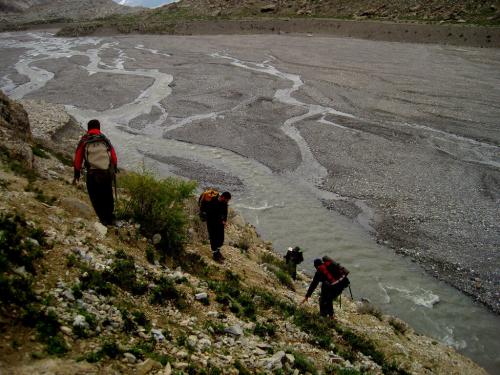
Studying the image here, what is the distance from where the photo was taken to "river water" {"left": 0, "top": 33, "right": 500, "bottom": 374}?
11977 millimetres

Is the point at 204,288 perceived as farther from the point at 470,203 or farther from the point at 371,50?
the point at 371,50

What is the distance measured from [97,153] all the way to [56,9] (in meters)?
168

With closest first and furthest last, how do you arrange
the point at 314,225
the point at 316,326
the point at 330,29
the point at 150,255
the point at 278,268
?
the point at 150,255
the point at 316,326
the point at 278,268
the point at 314,225
the point at 330,29

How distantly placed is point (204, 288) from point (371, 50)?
2139 inches

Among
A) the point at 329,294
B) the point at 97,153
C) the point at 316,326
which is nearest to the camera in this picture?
the point at 97,153

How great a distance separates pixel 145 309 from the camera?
20.7ft

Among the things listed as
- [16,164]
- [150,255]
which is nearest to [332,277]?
[150,255]

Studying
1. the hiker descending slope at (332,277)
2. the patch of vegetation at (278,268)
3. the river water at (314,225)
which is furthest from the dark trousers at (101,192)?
the river water at (314,225)

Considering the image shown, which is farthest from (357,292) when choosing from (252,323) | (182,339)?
(182,339)

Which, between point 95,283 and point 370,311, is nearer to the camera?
point 95,283

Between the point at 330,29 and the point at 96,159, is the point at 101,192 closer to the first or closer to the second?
the point at 96,159

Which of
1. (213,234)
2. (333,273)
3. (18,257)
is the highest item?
(18,257)

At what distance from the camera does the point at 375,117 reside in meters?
29.3

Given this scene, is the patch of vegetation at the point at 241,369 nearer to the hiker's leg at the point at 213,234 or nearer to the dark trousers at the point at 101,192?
the dark trousers at the point at 101,192
